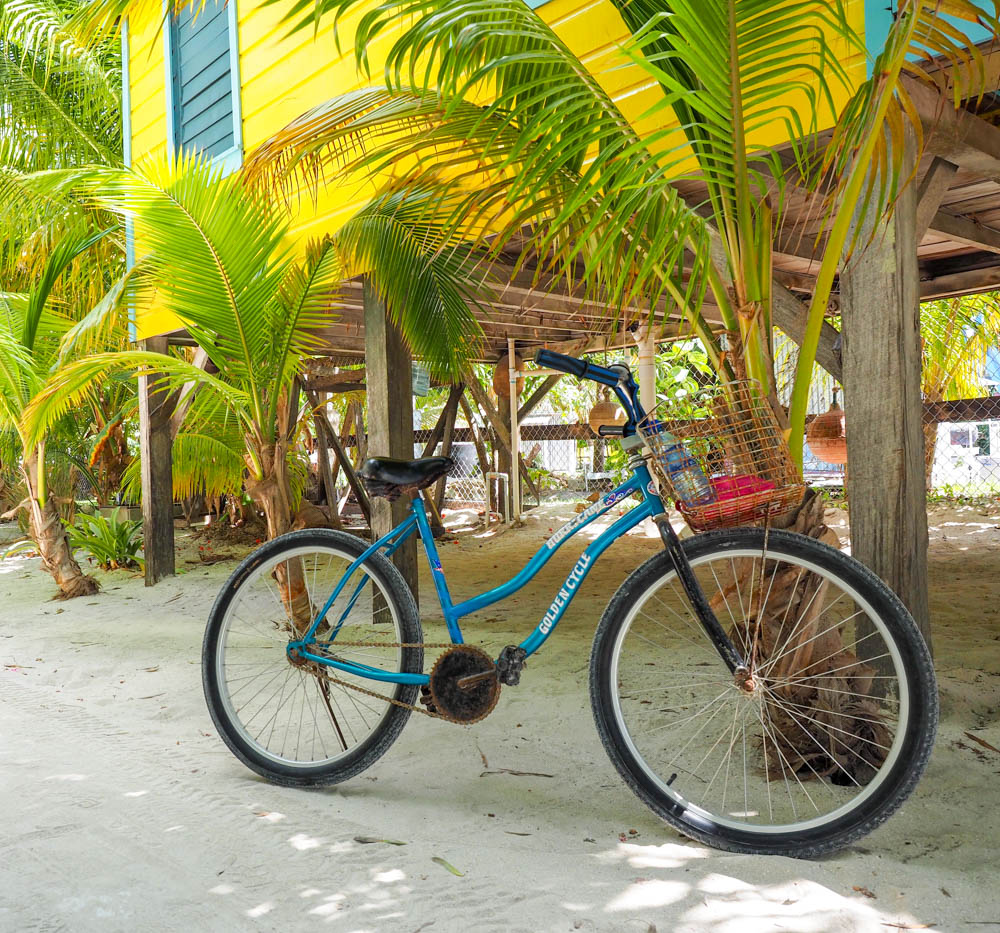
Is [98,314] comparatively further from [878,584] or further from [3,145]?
[3,145]

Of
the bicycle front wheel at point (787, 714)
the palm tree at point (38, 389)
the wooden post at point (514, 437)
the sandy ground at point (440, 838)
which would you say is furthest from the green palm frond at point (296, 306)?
the wooden post at point (514, 437)

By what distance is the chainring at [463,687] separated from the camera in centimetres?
229

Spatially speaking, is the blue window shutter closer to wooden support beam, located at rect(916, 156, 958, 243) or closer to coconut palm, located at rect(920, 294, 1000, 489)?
wooden support beam, located at rect(916, 156, 958, 243)

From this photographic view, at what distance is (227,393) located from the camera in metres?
3.73

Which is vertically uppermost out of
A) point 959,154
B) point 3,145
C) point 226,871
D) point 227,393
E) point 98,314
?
point 3,145

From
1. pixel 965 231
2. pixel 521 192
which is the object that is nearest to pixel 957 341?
pixel 965 231

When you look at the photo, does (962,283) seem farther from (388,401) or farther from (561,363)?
(561,363)

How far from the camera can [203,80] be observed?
5852 mm

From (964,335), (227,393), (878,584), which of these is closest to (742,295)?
(878,584)

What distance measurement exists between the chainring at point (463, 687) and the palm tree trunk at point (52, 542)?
5.09m

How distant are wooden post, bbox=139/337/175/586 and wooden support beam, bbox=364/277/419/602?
297cm

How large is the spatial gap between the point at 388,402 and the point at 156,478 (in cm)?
338

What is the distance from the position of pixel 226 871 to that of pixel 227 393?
2.27 meters

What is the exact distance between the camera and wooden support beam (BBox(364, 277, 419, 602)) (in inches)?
180
